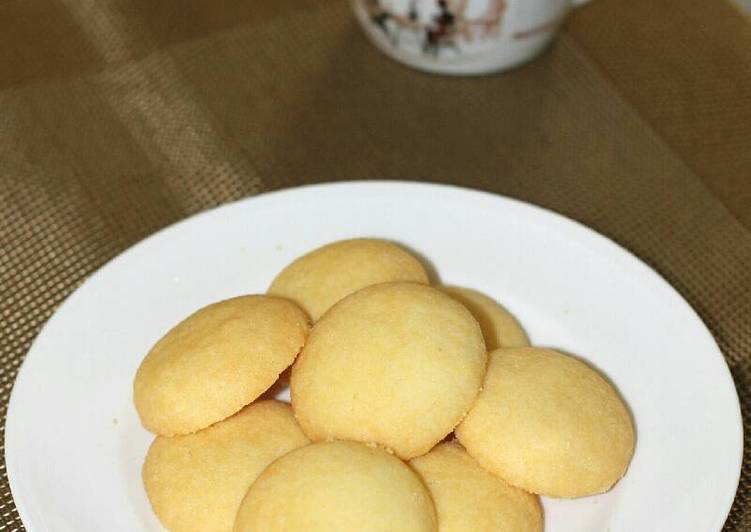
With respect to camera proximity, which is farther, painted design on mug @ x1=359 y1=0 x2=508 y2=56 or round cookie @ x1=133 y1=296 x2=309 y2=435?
painted design on mug @ x1=359 y1=0 x2=508 y2=56

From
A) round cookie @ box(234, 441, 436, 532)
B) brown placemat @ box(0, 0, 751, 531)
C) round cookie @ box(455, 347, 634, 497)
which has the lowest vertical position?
brown placemat @ box(0, 0, 751, 531)

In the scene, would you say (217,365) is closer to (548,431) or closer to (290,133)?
(548,431)

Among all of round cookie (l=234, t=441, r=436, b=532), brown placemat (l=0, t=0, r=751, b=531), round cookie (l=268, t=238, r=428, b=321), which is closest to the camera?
round cookie (l=234, t=441, r=436, b=532)

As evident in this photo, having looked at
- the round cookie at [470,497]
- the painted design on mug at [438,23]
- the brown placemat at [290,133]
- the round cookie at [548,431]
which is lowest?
the brown placemat at [290,133]

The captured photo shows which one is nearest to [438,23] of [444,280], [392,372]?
[444,280]

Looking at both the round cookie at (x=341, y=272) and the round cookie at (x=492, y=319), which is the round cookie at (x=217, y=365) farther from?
the round cookie at (x=492, y=319)

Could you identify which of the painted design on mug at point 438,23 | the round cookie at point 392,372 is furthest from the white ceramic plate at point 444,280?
the painted design on mug at point 438,23

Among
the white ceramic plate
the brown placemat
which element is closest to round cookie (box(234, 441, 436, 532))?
the white ceramic plate

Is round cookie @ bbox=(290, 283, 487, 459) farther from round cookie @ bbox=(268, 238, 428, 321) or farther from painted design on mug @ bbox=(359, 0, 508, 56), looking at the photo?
painted design on mug @ bbox=(359, 0, 508, 56)
